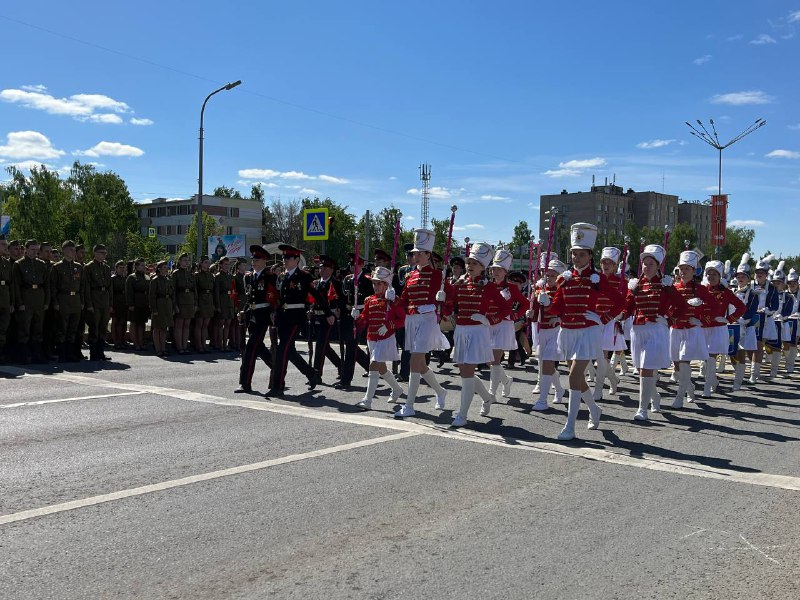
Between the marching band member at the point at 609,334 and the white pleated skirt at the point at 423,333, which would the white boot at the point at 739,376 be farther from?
the white pleated skirt at the point at 423,333

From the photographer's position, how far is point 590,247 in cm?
881

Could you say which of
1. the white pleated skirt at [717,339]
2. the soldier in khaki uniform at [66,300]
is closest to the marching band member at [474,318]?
the white pleated skirt at [717,339]

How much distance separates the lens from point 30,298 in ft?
46.8

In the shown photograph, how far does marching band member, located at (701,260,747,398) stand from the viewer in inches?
488

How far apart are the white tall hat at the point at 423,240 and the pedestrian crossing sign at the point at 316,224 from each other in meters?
16.4

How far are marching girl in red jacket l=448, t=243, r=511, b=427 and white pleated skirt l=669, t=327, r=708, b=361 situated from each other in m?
3.53

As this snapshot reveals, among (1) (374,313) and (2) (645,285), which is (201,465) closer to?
(1) (374,313)

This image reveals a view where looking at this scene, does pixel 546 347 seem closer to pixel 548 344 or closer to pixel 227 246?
pixel 548 344

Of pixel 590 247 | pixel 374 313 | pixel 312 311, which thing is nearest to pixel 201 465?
pixel 374 313

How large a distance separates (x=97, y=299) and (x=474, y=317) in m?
9.57

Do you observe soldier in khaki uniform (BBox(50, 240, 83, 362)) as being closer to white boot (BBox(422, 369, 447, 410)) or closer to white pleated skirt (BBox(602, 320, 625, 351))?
white boot (BBox(422, 369, 447, 410))

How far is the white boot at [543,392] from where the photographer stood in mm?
10411

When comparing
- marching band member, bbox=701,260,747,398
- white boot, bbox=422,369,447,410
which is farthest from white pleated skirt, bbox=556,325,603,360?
marching band member, bbox=701,260,747,398

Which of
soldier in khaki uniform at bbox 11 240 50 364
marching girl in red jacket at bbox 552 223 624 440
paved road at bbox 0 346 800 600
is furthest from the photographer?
soldier in khaki uniform at bbox 11 240 50 364
